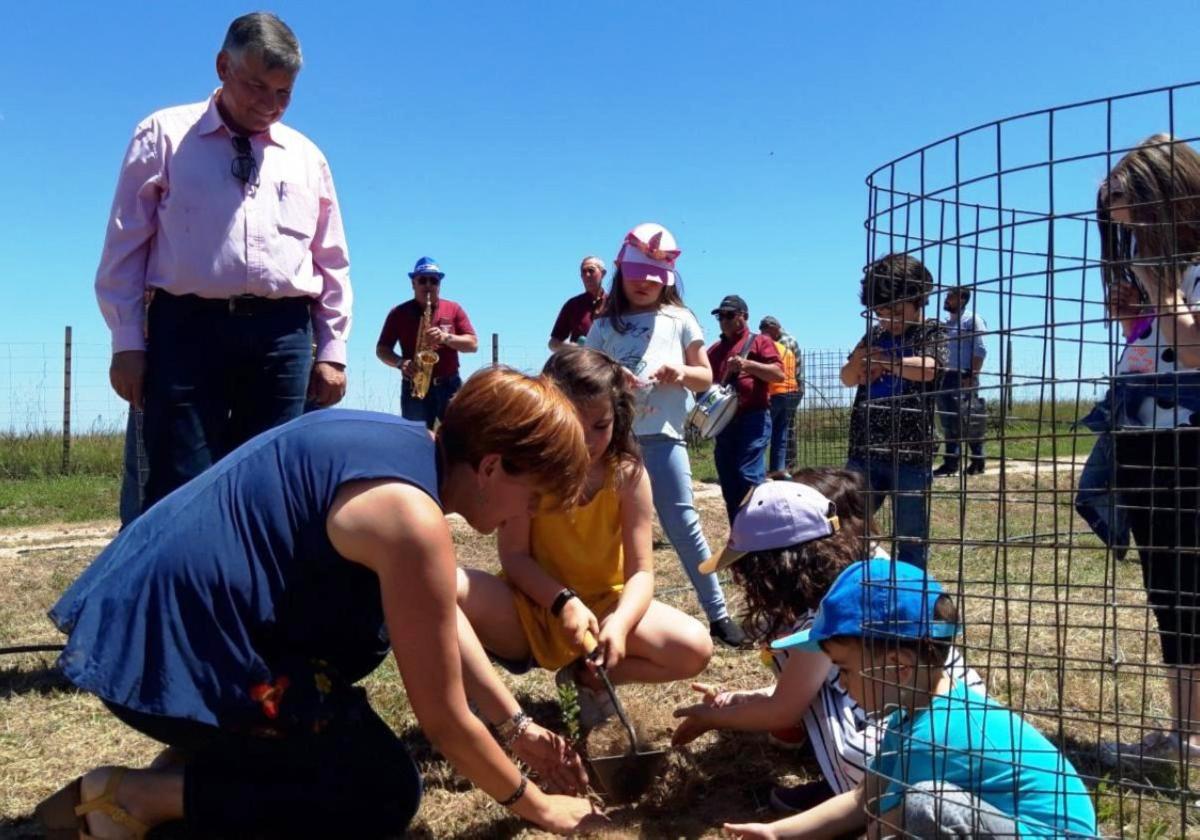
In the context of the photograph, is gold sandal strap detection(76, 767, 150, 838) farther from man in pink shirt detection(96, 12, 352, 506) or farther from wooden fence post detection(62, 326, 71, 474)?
wooden fence post detection(62, 326, 71, 474)

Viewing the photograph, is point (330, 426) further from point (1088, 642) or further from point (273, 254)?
point (1088, 642)

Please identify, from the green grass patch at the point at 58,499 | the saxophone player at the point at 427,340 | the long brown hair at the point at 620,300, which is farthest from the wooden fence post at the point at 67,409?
the long brown hair at the point at 620,300

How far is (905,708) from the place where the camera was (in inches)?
71.4

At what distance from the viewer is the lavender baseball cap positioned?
7.85 ft

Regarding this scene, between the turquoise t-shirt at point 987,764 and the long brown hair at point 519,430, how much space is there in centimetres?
66

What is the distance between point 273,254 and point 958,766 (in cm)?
208

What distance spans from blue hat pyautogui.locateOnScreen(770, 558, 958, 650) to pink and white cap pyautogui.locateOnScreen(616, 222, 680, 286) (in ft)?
6.23

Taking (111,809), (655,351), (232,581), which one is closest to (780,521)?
(232,581)

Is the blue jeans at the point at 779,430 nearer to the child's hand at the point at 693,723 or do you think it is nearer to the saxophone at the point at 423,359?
the saxophone at the point at 423,359

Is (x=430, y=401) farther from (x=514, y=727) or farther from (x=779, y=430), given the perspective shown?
(x=514, y=727)

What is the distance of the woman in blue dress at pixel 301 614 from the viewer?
67.7 inches

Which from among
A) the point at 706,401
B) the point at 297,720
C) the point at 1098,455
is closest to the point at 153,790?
the point at 297,720

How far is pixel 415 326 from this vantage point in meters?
6.75

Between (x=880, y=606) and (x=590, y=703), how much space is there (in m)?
0.97
